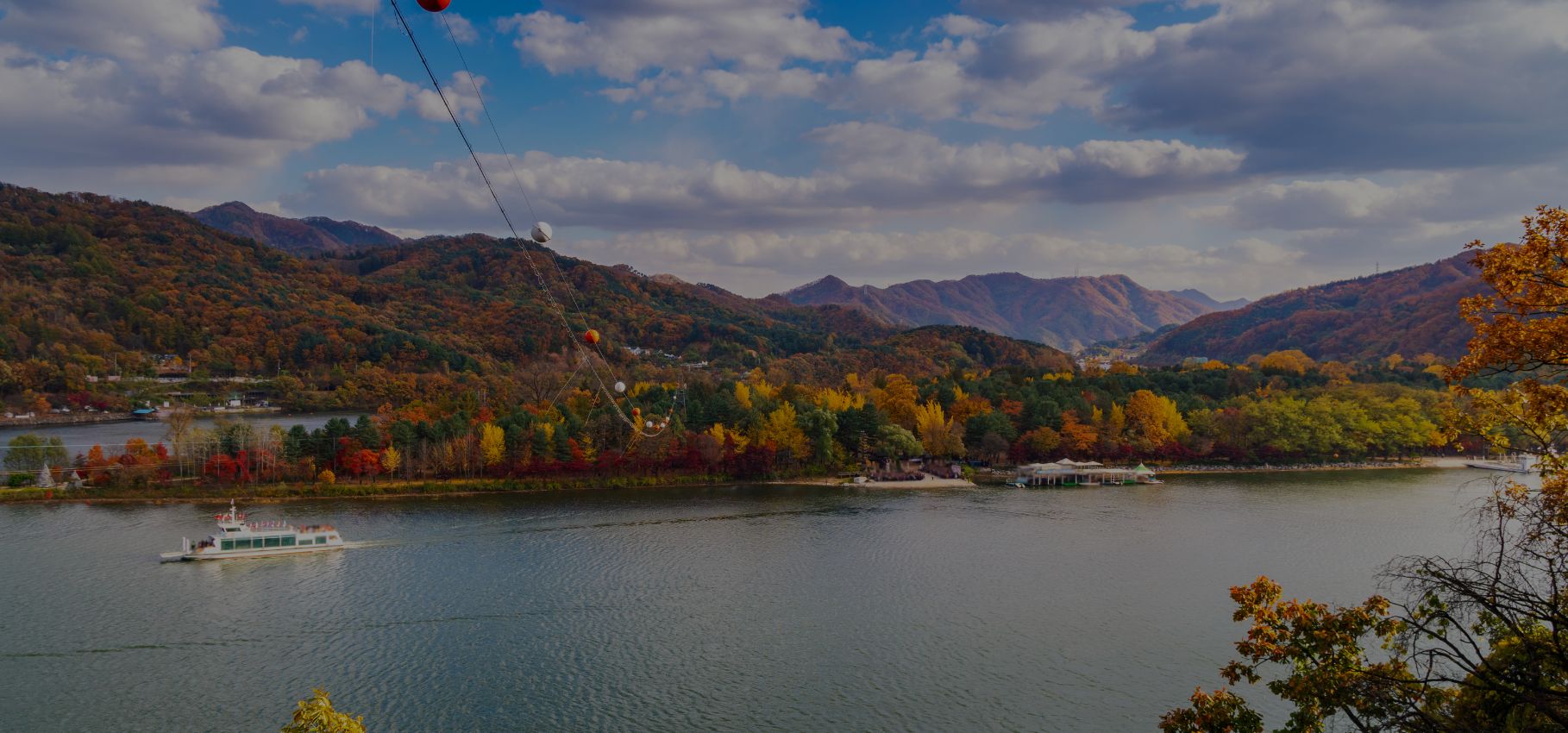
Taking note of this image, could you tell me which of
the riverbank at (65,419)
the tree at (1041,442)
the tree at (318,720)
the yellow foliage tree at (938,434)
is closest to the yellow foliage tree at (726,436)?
the yellow foliage tree at (938,434)

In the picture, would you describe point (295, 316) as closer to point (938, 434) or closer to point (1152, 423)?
point (938, 434)

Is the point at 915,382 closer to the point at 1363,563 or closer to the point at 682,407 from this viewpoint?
the point at 682,407

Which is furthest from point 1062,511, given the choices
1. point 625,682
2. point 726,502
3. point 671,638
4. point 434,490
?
point 434,490

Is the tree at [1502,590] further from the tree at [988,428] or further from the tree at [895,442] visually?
the tree at [988,428]

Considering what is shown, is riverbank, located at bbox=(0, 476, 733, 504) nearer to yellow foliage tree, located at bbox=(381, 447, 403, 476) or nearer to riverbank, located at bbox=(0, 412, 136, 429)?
yellow foliage tree, located at bbox=(381, 447, 403, 476)

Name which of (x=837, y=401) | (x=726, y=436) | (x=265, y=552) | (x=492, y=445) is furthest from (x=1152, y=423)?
(x=265, y=552)
